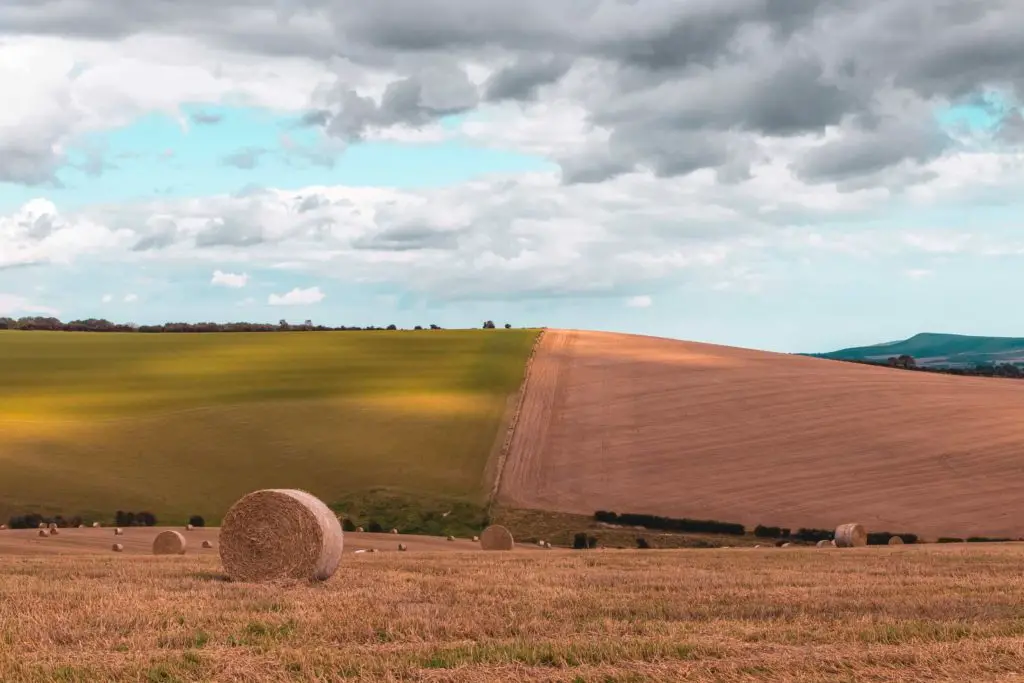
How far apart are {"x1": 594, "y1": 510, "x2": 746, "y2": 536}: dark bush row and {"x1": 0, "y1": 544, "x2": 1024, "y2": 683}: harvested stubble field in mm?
19922

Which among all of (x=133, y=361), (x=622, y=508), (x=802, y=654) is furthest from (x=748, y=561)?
(x=133, y=361)

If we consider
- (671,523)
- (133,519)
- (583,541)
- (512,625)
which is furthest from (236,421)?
(512,625)

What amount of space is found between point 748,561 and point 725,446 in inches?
1082

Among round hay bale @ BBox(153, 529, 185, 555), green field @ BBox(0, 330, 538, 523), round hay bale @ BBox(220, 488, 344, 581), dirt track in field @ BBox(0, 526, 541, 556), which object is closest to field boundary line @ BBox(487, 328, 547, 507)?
green field @ BBox(0, 330, 538, 523)

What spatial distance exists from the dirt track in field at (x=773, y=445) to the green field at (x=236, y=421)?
127 inches

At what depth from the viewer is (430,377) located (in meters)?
70.6

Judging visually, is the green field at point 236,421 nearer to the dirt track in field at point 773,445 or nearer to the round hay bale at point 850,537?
the dirt track in field at point 773,445

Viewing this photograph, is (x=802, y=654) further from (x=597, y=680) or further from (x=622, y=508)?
(x=622, y=508)

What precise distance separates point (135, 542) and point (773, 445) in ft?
97.5

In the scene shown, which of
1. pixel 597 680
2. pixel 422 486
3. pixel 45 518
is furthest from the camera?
pixel 422 486

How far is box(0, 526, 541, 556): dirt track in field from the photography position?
29922 millimetres

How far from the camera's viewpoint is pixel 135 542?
109ft

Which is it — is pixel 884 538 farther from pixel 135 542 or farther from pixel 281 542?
pixel 281 542

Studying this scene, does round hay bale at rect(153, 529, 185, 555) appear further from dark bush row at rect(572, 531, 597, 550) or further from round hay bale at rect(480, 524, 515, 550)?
dark bush row at rect(572, 531, 597, 550)
